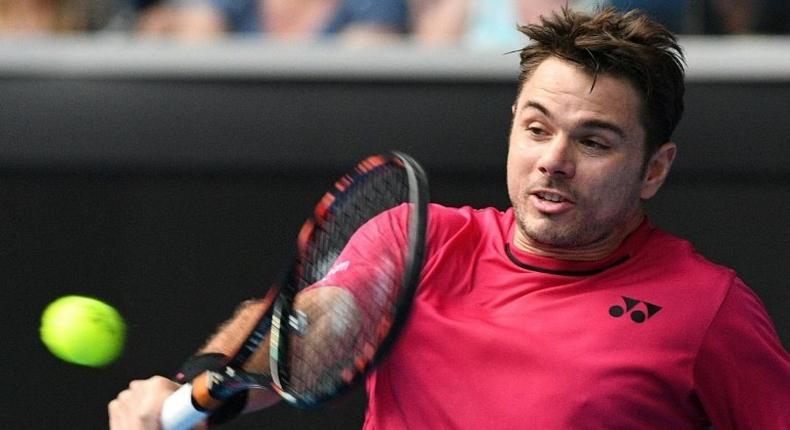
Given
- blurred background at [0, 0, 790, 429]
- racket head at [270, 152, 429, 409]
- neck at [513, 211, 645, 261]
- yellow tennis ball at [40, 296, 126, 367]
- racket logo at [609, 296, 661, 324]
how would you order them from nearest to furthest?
racket head at [270, 152, 429, 409] < racket logo at [609, 296, 661, 324] < neck at [513, 211, 645, 261] < yellow tennis ball at [40, 296, 126, 367] < blurred background at [0, 0, 790, 429]

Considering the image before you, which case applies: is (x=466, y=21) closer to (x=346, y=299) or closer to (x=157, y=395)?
(x=346, y=299)

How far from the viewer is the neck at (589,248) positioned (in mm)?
2635

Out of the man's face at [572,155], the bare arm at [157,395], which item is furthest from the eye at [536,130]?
the bare arm at [157,395]

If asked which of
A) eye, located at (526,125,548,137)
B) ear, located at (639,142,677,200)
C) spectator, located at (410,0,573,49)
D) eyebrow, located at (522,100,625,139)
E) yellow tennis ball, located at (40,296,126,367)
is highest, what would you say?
eyebrow, located at (522,100,625,139)

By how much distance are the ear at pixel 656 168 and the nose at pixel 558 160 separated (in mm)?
192

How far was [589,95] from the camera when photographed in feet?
8.29

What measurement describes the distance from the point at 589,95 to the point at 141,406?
0.95 meters

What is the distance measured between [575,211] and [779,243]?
1453 mm

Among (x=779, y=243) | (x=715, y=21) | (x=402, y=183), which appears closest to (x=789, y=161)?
(x=779, y=243)

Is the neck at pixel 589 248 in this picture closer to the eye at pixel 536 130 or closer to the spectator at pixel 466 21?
the eye at pixel 536 130

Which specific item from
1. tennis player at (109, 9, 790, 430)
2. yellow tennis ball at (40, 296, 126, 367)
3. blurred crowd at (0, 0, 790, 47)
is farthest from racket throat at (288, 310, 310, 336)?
blurred crowd at (0, 0, 790, 47)

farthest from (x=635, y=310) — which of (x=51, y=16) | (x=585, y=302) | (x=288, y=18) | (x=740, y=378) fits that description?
(x=51, y=16)

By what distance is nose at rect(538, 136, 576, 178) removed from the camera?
2.51 m

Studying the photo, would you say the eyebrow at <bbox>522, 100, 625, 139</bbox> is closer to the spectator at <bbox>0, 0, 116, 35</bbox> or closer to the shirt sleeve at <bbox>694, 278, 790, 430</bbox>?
the shirt sleeve at <bbox>694, 278, 790, 430</bbox>
